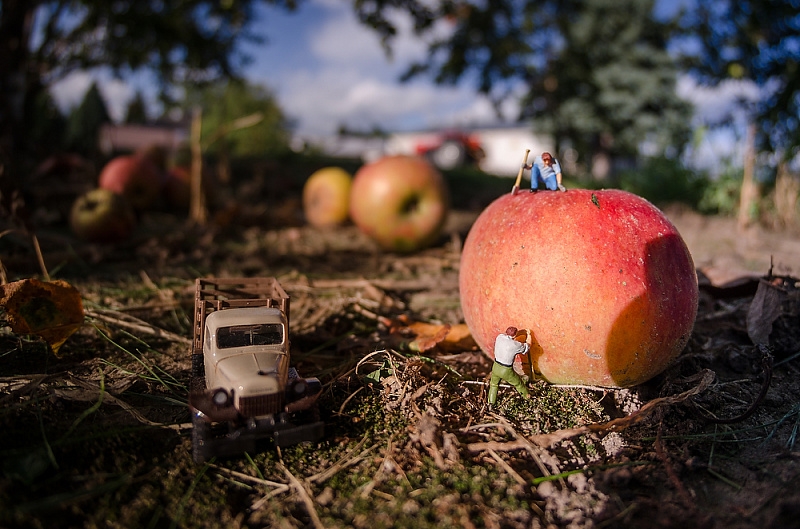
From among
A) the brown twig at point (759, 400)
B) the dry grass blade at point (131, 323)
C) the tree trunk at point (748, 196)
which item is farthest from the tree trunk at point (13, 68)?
the tree trunk at point (748, 196)

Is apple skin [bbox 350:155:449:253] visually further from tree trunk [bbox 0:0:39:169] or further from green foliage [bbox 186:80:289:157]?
green foliage [bbox 186:80:289:157]

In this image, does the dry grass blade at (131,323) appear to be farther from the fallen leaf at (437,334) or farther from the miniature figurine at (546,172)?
the miniature figurine at (546,172)

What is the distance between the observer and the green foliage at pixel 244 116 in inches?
507

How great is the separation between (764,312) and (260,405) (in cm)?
282

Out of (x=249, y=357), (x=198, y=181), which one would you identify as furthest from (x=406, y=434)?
(x=198, y=181)

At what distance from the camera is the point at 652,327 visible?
2.34 m

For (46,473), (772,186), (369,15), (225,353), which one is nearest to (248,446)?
(225,353)

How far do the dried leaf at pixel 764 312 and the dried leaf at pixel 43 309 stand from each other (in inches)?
145

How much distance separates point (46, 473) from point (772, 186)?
10.1m

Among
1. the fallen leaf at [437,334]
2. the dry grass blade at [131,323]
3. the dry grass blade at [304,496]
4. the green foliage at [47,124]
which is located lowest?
the dry grass blade at [304,496]

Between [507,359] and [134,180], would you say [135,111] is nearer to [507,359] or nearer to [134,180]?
[134,180]

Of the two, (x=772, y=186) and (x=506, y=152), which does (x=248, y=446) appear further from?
(x=506, y=152)

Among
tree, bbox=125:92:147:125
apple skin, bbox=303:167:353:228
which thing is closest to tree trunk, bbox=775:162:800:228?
apple skin, bbox=303:167:353:228

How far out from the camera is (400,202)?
5555mm
